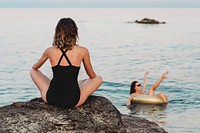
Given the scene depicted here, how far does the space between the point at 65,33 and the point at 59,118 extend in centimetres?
124

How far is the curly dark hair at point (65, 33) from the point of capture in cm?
758

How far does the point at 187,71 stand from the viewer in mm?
30422

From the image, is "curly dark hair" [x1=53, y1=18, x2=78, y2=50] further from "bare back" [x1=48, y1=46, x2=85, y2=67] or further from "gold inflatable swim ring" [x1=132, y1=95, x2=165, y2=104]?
"gold inflatable swim ring" [x1=132, y1=95, x2=165, y2=104]

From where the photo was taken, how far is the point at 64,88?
7.83 m

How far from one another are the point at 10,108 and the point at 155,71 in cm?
2304

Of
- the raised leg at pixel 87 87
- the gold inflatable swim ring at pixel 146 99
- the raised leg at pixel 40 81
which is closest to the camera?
the raised leg at pixel 87 87

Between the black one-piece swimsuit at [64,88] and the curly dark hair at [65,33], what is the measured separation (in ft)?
0.55

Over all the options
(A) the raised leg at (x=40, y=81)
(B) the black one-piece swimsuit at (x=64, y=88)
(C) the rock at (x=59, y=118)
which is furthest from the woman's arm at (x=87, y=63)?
(A) the raised leg at (x=40, y=81)

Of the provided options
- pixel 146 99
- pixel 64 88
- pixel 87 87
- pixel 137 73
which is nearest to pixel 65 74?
pixel 64 88

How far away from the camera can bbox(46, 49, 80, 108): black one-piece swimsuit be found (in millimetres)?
7773

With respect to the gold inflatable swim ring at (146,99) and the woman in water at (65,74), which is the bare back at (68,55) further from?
the gold inflatable swim ring at (146,99)

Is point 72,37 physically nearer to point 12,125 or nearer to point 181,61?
point 12,125

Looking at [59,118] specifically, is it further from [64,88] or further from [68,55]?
[68,55]

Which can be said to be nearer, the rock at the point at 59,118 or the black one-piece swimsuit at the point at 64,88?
the rock at the point at 59,118
